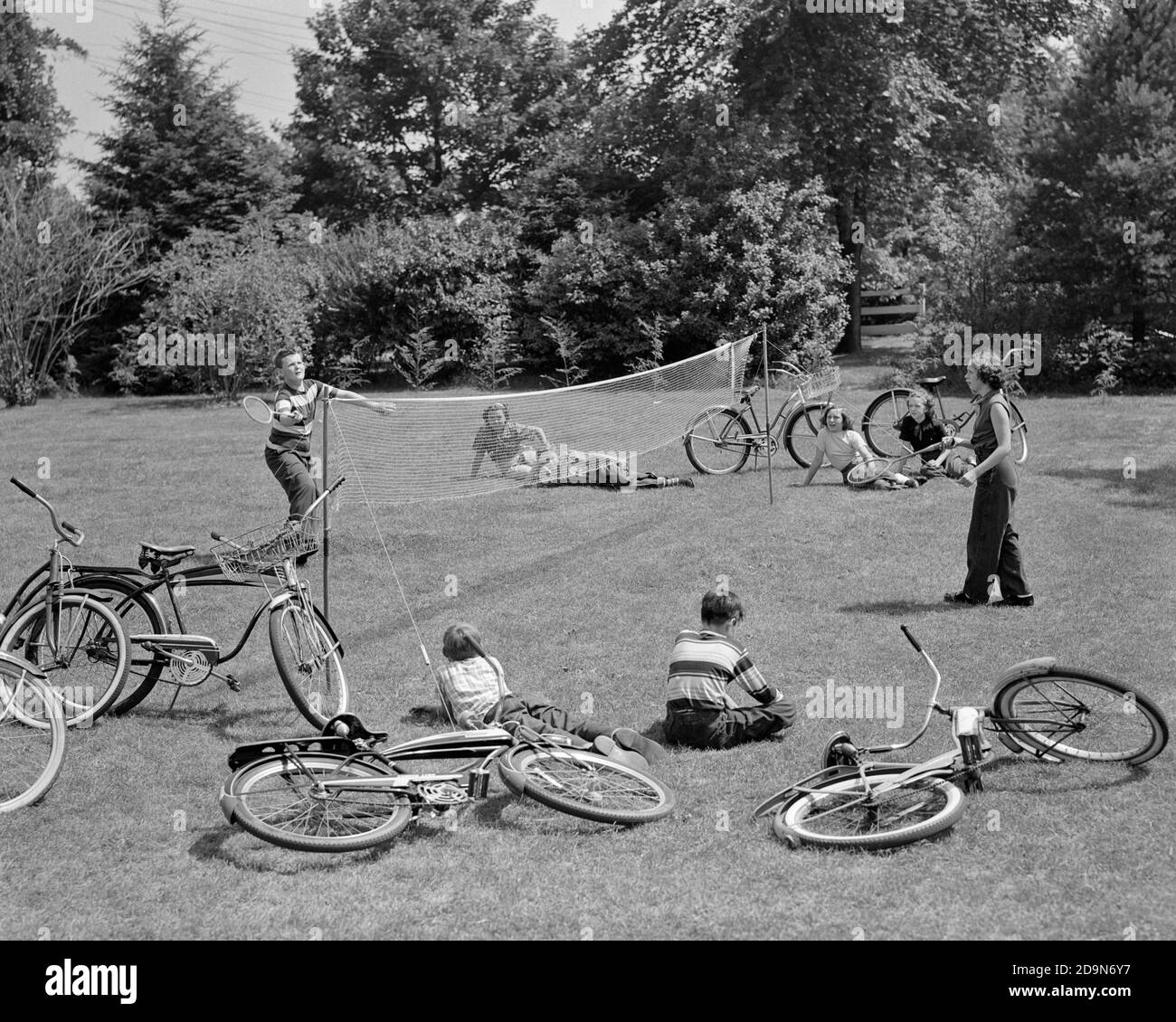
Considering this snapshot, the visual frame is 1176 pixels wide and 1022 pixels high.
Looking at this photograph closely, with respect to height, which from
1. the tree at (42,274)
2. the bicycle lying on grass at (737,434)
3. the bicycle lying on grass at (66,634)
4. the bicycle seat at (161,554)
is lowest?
the bicycle lying on grass at (66,634)

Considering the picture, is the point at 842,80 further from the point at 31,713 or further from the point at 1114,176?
the point at 31,713

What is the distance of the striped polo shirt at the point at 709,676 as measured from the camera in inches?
317

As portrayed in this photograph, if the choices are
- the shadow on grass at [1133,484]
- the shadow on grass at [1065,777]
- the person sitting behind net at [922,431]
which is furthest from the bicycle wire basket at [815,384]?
the shadow on grass at [1065,777]

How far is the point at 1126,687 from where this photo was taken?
6.95 metres

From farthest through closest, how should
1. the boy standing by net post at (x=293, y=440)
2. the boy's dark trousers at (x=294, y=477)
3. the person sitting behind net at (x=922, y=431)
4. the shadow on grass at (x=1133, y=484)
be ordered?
the person sitting behind net at (x=922, y=431) < the shadow on grass at (x=1133, y=484) < the boy's dark trousers at (x=294, y=477) < the boy standing by net post at (x=293, y=440)

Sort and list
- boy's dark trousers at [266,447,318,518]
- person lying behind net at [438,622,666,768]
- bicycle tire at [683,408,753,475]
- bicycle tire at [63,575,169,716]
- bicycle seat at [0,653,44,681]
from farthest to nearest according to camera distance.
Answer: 1. bicycle tire at [683,408,753,475]
2. boy's dark trousers at [266,447,318,518]
3. bicycle tire at [63,575,169,716]
4. person lying behind net at [438,622,666,768]
5. bicycle seat at [0,653,44,681]

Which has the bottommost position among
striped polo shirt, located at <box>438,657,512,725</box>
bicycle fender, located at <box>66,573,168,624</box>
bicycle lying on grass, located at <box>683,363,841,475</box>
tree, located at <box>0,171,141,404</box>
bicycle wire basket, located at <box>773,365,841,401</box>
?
striped polo shirt, located at <box>438,657,512,725</box>

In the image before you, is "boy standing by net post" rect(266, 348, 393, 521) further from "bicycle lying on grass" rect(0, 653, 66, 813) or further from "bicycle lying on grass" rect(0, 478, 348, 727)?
"bicycle lying on grass" rect(0, 653, 66, 813)

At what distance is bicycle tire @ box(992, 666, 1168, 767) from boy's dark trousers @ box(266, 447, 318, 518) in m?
7.14

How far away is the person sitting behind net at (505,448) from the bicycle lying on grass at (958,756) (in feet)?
30.1

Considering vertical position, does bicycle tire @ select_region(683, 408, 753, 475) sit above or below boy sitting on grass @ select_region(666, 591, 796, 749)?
above

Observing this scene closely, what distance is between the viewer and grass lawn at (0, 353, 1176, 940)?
19.4 ft

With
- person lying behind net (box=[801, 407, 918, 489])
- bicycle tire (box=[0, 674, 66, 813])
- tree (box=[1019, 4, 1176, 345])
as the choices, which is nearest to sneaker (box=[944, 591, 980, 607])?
person lying behind net (box=[801, 407, 918, 489])

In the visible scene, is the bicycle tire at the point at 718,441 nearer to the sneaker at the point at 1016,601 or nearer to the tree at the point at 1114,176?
the sneaker at the point at 1016,601
